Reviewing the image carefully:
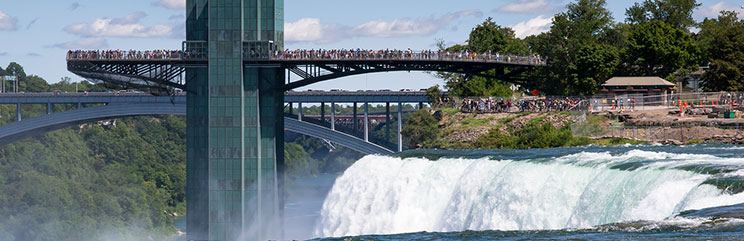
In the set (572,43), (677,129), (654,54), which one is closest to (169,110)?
(572,43)

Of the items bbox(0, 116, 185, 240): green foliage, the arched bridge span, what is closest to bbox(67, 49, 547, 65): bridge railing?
the arched bridge span

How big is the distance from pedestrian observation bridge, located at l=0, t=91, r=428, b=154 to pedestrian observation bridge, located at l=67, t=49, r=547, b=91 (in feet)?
42.8

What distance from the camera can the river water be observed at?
92.9ft

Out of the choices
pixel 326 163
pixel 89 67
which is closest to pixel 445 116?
pixel 89 67

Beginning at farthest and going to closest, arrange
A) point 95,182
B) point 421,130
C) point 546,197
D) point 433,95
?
point 95,182 → point 433,95 → point 421,130 → point 546,197

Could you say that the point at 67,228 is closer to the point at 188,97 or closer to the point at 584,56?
the point at 188,97

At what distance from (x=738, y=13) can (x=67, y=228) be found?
70.9 metres

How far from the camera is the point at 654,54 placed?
259ft

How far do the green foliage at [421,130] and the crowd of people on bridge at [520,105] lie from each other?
2560 mm

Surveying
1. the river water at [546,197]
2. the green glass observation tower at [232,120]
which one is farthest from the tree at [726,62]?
the green glass observation tower at [232,120]

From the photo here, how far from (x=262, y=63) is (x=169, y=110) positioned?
125 ft

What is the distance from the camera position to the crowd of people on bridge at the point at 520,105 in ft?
229

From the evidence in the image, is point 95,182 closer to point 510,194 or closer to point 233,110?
point 233,110

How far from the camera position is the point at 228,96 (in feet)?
228
